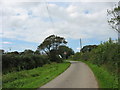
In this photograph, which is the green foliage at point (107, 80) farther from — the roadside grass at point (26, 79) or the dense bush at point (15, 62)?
the dense bush at point (15, 62)

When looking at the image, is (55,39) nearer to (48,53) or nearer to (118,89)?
(48,53)

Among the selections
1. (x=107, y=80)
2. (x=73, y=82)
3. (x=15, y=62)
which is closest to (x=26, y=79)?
(x=73, y=82)

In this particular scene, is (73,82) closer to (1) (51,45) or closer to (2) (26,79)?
(2) (26,79)

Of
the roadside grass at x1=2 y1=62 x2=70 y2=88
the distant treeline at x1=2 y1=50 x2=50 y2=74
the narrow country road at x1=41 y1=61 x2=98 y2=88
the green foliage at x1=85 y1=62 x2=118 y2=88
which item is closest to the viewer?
the green foliage at x1=85 y1=62 x2=118 y2=88

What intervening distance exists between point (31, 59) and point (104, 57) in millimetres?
14831

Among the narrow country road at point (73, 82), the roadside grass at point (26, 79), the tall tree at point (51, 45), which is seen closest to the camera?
the narrow country road at point (73, 82)

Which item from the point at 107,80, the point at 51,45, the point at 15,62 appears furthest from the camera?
the point at 51,45

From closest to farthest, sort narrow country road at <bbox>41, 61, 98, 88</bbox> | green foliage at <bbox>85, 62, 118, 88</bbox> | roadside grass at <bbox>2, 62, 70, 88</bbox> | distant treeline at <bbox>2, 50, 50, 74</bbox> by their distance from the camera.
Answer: green foliage at <bbox>85, 62, 118, 88</bbox> → narrow country road at <bbox>41, 61, 98, 88</bbox> → roadside grass at <bbox>2, 62, 70, 88</bbox> → distant treeline at <bbox>2, 50, 50, 74</bbox>

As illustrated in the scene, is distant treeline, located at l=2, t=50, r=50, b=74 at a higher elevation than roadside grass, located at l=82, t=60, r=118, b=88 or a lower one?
higher

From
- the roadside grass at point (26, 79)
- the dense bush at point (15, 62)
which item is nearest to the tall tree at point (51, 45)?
the dense bush at point (15, 62)

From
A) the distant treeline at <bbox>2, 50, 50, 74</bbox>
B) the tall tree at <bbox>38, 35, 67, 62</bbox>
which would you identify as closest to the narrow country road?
the distant treeline at <bbox>2, 50, 50, 74</bbox>

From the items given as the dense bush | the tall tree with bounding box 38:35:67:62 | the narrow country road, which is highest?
the tall tree with bounding box 38:35:67:62

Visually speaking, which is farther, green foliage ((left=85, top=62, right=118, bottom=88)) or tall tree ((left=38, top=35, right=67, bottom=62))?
tall tree ((left=38, top=35, right=67, bottom=62))

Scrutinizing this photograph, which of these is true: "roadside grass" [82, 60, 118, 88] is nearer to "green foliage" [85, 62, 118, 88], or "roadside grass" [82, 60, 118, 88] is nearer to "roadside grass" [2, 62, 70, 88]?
"green foliage" [85, 62, 118, 88]
